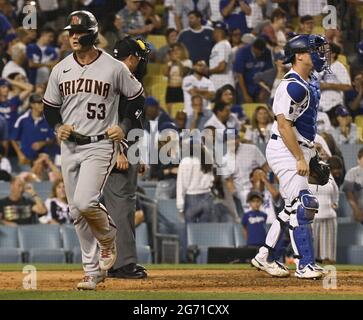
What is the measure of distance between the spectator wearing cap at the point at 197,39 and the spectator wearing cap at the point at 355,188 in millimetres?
2938

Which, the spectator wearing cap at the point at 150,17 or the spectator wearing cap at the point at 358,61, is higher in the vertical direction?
the spectator wearing cap at the point at 150,17

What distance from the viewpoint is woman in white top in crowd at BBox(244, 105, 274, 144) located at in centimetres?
1377

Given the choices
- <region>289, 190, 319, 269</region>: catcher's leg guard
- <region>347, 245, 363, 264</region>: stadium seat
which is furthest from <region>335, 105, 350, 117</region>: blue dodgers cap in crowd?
<region>289, 190, 319, 269</region>: catcher's leg guard

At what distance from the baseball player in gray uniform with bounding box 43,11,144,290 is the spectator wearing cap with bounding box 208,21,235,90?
6784 mm

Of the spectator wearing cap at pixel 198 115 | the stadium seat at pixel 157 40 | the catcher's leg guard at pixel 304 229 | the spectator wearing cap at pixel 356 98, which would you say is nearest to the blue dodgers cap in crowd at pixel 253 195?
the spectator wearing cap at pixel 198 115

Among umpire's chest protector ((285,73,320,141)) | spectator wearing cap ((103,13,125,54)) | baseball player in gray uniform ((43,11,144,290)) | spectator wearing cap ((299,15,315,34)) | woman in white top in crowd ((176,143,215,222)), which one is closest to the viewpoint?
baseball player in gray uniform ((43,11,144,290))

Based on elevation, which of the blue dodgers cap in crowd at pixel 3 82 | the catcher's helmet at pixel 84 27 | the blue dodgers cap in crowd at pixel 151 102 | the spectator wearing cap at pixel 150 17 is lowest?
the blue dodgers cap in crowd at pixel 151 102

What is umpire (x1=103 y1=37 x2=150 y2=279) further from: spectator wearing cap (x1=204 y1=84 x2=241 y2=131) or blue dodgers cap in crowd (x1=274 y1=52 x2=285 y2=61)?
blue dodgers cap in crowd (x1=274 y1=52 x2=285 y2=61)

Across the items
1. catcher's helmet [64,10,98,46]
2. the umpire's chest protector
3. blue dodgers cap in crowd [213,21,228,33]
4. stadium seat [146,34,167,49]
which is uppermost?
blue dodgers cap in crowd [213,21,228,33]

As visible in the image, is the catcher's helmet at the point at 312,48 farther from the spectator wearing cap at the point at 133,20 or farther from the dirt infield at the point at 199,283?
the spectator wearing cap at the point at 133,20

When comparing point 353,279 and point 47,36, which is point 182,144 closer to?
point 47,36

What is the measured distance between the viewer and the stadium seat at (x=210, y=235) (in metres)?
12.4

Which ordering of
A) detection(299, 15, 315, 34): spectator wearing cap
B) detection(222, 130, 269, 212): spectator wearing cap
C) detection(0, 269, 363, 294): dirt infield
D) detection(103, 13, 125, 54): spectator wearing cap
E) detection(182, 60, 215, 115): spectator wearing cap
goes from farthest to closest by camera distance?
1. detection(103, 13, 125, 54): spectator wearing cap
2. detection(299, 15, 315, 34): spectator wearing cap
3. detection(182, 60, 215, 115): spectator wearing cap
4. detection(222, 130, 269, 212): spectator wearing cap
5. detection(0, 269, 363, 294): dirt infield

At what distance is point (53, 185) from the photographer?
509 inches
